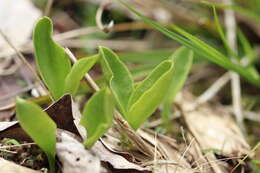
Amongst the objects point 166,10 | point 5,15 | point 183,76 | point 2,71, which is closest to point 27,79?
point 2,71

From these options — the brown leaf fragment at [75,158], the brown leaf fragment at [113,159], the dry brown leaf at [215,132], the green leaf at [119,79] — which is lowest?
the dry brown leaf at [215,132]

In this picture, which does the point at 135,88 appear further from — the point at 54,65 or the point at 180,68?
the point at 180,68

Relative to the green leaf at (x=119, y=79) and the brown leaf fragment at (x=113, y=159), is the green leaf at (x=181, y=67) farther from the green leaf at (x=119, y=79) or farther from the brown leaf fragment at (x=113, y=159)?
the brown leaf fragment at (x=113, y=159)

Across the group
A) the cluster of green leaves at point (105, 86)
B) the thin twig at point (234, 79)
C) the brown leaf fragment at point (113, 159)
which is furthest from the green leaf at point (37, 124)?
the thin twig at point (234, 79)

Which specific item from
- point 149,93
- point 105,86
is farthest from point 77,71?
point 149,93

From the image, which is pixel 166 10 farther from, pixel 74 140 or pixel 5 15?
pixel 74 140

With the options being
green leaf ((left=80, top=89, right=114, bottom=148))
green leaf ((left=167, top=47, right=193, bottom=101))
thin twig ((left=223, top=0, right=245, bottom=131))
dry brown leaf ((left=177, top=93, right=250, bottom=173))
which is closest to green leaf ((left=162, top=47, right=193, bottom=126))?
green leaf ((left=167, top=47, right=193, bottom=101))

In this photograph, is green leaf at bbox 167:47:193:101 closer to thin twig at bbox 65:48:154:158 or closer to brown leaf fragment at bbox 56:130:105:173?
thin twig at bbox 65:48:154:158
